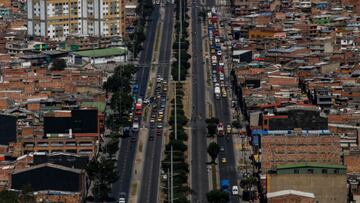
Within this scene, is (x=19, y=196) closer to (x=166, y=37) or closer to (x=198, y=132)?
(x=198, y=132)

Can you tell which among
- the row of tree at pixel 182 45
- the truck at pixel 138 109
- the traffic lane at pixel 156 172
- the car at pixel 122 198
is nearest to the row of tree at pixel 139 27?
the row of tree at pixel 182 45

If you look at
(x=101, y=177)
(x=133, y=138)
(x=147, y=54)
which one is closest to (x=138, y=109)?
(x=133, y=138)

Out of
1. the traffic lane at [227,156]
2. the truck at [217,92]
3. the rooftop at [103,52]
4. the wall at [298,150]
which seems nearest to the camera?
the wall at [298,150]

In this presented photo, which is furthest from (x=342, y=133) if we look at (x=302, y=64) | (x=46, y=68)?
(x=46, y=68)

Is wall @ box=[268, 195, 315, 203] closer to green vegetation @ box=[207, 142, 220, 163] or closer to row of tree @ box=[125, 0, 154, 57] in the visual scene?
green vegetation @ box=[207, 142, 220, 163]

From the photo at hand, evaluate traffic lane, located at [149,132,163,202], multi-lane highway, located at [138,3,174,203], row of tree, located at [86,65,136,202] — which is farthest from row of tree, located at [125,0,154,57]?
traffic lane, located at [149,132,163,202]

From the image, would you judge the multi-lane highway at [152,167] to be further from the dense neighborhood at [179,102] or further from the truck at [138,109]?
the truck at [138,109]
